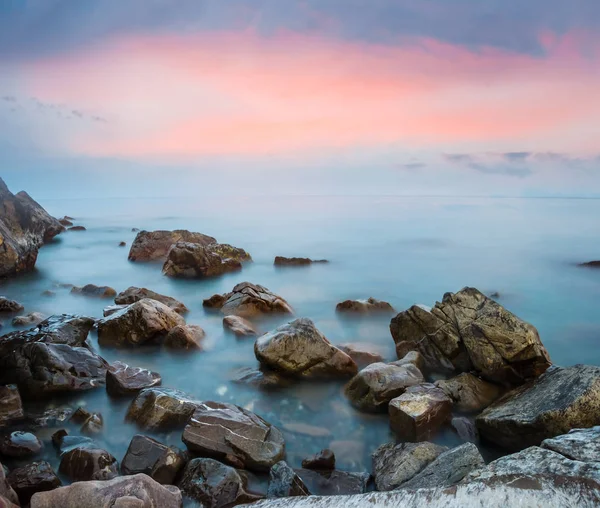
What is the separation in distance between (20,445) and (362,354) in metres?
5.32

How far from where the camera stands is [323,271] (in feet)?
56.5

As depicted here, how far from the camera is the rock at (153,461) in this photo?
4902 mm

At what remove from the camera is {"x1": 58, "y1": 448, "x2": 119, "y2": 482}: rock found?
4922mm

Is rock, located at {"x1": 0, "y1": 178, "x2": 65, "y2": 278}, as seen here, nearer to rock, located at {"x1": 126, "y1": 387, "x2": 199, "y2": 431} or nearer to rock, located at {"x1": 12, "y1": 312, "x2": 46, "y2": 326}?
rock, located at {"x1": 12, "y1": 312, "x2": 46, "y2": 326}

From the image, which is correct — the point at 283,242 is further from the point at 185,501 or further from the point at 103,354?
the point at 185,501

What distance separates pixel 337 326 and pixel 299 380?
3450 millimetres

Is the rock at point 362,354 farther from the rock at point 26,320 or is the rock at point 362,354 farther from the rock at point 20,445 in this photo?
the rock at point 26,320

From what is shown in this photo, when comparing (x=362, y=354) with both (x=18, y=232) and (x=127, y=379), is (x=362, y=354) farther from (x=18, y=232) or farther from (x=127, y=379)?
(x=18, y=232)

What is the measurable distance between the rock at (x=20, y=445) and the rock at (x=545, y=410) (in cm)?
528

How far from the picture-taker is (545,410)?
5.33 metres

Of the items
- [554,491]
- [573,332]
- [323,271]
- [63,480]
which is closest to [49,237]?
[323,271]

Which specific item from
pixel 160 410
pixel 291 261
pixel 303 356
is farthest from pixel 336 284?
pixel 160 410

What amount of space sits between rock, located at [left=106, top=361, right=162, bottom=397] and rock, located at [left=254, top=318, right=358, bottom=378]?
171 centimetres

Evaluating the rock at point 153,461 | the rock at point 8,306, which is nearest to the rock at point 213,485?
the rock at point 153,461
